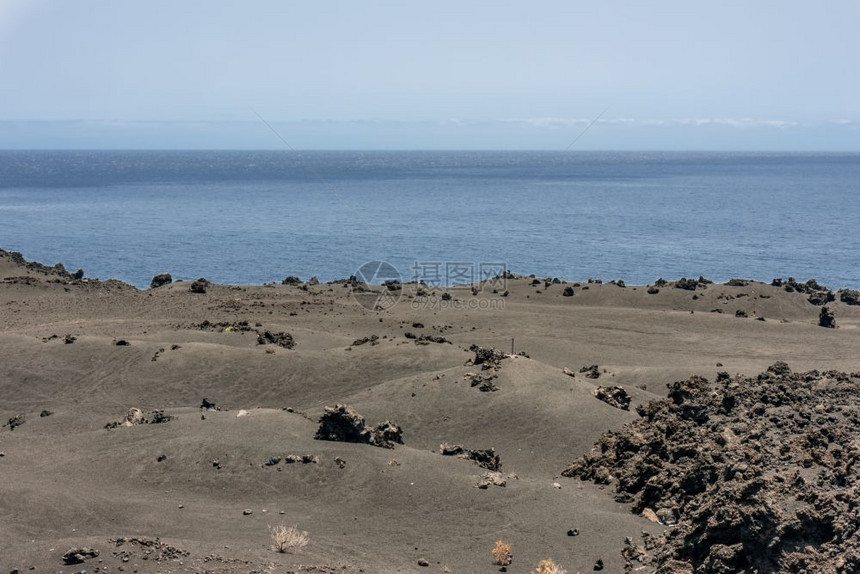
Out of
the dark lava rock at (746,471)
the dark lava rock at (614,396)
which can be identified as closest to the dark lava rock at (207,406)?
the dark lava rock at (746,471)

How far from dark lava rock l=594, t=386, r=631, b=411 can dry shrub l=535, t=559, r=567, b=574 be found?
9581mm

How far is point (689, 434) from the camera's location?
674 inches

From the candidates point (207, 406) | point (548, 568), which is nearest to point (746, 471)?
point (548, 568)

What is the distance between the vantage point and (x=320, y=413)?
2248 cm

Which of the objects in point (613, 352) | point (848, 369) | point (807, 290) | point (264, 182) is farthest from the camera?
point (264, 182)

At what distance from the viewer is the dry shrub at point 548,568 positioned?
12.3 m

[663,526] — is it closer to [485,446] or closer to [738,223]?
[485,446]

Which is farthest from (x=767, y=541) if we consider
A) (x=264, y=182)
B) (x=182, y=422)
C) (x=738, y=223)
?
(x=264, y=182)

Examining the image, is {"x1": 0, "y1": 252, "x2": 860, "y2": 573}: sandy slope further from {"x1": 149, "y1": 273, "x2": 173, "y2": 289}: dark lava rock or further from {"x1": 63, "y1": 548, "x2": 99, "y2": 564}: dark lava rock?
{"x1": 149, "y1": 273, "x2": 173, "y2": 289}: dark lava rock

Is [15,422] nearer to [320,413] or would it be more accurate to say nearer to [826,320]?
[320,413]

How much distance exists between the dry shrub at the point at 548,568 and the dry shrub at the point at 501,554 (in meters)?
0.60

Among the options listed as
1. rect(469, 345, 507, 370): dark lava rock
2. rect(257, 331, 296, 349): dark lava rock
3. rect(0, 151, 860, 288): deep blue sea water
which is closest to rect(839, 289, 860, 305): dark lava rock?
rect(0, 151, 860, 288): deep blue sea water

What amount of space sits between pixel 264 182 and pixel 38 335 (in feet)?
446

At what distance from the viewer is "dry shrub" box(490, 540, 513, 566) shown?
13.4 meters
